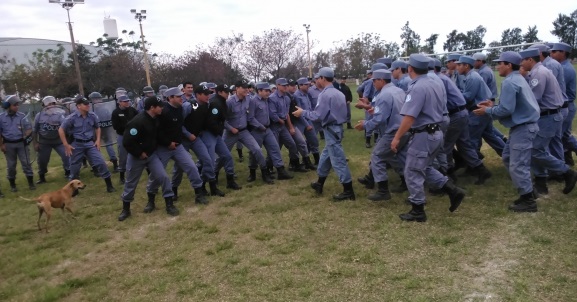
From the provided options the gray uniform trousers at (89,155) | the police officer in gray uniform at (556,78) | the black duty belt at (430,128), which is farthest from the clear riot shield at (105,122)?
the police officer in gray uniform at (556,78)

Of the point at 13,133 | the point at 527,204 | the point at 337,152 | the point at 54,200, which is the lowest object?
the point at 527,204

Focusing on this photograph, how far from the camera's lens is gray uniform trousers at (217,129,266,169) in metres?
7.53

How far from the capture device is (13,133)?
28.0 ft

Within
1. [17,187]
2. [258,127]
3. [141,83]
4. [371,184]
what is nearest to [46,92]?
[141,83]

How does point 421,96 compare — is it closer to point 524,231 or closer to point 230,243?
point 524,231

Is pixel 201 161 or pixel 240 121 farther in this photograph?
pixel 240 121

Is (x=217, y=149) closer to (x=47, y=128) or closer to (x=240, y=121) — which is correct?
(x=240, y=121)

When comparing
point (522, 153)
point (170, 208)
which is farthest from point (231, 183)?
point (522, 153)

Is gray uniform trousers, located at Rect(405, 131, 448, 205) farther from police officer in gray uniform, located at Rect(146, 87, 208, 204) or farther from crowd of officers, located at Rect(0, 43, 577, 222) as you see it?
police officer in gray uniform, located at Rect(146, 87, 208, 204)

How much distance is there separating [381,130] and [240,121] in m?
2.73

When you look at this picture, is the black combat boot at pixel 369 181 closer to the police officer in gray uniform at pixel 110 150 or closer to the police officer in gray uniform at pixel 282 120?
the police officer in gray uniform at pixel 282 120

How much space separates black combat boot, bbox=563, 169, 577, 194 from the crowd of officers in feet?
0.05

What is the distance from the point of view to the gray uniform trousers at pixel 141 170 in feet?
20.3

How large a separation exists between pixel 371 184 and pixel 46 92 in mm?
28678
